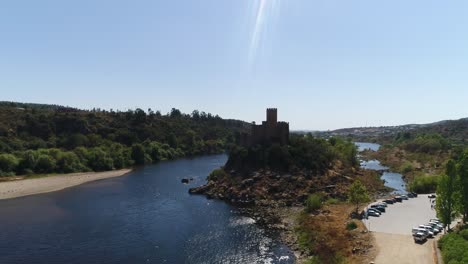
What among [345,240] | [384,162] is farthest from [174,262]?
[384,162]

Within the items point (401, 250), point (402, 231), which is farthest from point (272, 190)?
point (401, 250)

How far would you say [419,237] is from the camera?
47.7 m

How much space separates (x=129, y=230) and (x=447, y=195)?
44.8m

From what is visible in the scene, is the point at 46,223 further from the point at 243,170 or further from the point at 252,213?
the point at 243,170

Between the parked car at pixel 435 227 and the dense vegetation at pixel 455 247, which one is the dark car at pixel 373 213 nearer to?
the parked car at pixel 435 227

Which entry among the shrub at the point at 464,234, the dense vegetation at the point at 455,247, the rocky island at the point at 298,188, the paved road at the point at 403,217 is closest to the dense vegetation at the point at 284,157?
the rocky island at the point at 298,188

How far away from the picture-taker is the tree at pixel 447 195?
155 feet

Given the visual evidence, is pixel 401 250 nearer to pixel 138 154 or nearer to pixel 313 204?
pixel 313 204

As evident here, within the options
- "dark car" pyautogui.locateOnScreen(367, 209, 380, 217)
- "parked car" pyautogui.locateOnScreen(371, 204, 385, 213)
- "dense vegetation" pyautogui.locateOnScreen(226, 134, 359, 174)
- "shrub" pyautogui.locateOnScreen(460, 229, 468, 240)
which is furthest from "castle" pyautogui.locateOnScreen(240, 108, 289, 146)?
"shrub" pyautogui.locateOnScreen(460, 229, 468, 240)

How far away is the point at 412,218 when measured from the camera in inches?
2392

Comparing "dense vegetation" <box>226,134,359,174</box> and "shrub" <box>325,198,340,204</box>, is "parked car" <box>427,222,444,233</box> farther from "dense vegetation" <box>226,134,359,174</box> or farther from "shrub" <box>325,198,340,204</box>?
"dense vegetation" <box>226,134,359,174</box>

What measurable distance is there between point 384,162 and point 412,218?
342 feet

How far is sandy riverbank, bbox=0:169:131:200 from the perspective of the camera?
8633cm

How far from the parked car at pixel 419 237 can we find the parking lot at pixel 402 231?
0.46 meters
